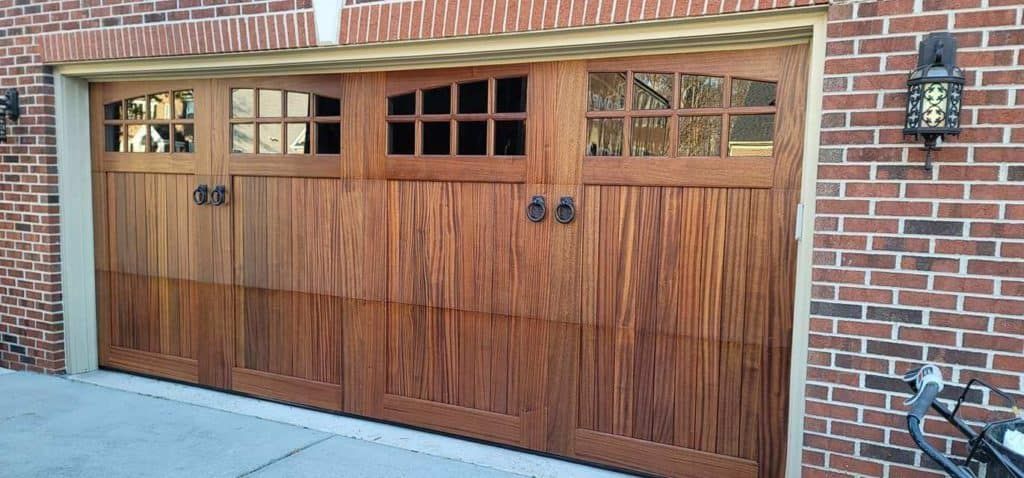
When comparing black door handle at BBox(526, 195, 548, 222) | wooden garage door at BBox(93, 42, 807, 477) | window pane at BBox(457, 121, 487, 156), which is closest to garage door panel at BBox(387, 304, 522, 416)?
wooden garage door at BBox(93, 42, 807, 477)

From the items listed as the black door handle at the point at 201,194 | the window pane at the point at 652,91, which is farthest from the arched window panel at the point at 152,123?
the window pane at the point at 652,91

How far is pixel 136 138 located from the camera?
477 cm

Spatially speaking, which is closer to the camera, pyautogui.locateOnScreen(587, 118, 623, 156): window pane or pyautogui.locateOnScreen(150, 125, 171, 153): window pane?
pyautogui.locateOnScreen(587, 118, 623, 156): window pane

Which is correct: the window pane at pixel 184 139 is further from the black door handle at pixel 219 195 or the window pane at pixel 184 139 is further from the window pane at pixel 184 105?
the black door handle at pixel 219 195

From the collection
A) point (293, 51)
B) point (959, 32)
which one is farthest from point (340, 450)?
point (959, 32)

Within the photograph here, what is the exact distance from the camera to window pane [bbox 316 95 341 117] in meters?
4.05

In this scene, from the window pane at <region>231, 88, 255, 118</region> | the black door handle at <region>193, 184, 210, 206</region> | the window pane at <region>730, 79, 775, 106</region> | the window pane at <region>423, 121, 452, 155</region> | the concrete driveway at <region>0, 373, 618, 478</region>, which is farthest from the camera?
the black door handle at <region>193, 184, 210, 206</region>

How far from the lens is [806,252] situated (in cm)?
285

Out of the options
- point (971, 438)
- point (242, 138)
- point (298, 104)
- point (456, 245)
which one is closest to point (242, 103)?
point (242, 138)

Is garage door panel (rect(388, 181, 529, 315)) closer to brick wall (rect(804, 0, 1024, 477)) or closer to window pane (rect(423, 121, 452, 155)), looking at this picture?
window pane (rect(423, 121, 452, 155))

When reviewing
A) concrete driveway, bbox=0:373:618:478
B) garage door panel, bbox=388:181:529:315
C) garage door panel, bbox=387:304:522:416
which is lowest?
concrete driveway, bbox=0:373:618:478

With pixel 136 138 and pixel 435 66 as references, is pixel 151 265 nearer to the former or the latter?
pixel 136 138

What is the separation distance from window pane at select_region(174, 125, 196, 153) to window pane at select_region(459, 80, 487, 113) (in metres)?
2.00

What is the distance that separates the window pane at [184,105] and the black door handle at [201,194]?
1.55 ft
